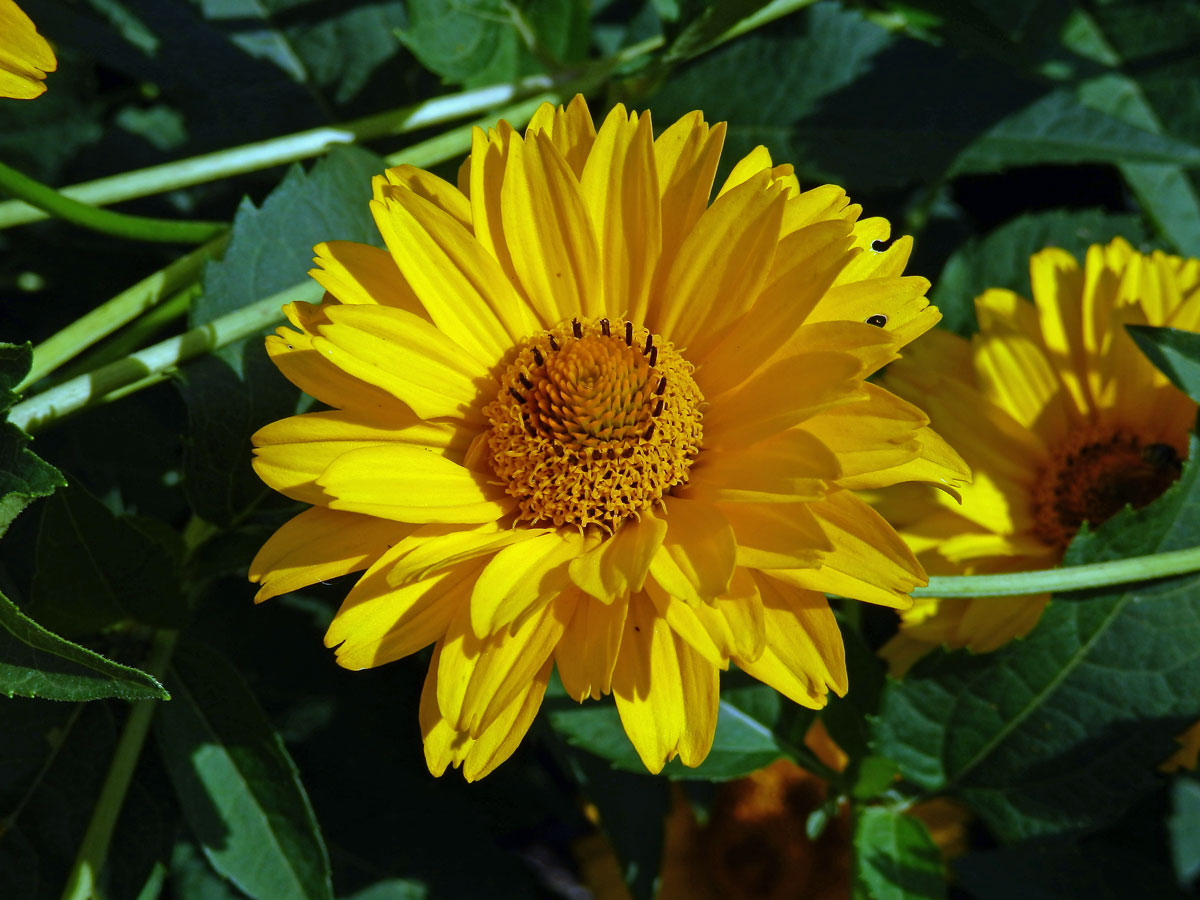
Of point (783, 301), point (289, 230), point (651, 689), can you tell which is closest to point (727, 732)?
point (651, 689)

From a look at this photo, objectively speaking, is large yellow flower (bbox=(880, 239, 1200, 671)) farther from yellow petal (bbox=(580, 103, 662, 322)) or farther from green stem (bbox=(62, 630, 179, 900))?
green stem (bbox=(62, 630, 179, 900))

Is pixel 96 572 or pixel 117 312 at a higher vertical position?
pixel 117 312

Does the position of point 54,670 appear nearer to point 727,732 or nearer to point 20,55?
point 20,55

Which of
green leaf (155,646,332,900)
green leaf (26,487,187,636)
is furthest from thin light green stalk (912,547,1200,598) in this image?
green leaf (26,487,187,636)

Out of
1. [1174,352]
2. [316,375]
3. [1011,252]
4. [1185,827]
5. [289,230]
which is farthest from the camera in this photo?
[1185,827]

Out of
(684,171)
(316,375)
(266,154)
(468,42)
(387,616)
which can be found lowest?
(387,616)

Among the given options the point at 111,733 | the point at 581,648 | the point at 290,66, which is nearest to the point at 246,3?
the point at 290,66
